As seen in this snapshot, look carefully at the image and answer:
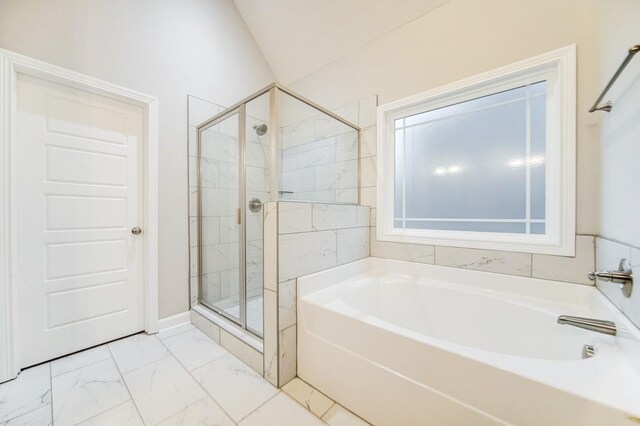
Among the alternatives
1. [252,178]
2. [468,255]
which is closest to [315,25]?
[252,178]

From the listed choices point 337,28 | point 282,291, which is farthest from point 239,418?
point 337,28

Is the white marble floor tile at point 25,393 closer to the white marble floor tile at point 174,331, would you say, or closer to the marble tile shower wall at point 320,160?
the white marble floor tile at point 174,331

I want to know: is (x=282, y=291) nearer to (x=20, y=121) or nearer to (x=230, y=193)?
(x=230, y=193)

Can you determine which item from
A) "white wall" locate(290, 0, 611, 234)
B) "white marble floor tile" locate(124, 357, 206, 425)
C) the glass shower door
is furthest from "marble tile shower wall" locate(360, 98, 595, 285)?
"white marble floor tile" locate(124, 357, 206, 425)

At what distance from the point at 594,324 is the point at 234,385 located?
5.80ft

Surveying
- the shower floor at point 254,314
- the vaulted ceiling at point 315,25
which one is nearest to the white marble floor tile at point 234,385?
the shower floor at point 254,314

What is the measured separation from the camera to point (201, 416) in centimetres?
112

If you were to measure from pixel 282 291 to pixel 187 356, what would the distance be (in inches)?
36.5

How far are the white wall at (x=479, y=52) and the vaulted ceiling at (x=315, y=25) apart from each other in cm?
8

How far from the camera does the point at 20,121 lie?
1.45 metres

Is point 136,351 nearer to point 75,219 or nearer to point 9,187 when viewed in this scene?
point 75,219

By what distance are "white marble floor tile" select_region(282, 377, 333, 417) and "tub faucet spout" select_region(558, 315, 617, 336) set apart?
119 centimetres

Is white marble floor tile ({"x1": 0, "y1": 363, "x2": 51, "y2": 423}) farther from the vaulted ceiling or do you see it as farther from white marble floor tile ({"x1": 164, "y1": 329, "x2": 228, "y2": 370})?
the vaulted ceiling

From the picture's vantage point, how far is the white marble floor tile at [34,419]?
108 centimetres
